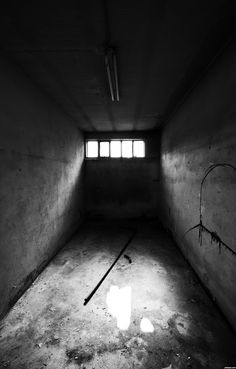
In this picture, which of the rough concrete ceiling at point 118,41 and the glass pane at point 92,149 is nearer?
the rough concrete ceiling at point 118,41

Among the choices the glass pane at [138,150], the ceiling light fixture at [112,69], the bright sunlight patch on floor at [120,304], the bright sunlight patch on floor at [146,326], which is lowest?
the bright sunlight patch on floor at [120,304]

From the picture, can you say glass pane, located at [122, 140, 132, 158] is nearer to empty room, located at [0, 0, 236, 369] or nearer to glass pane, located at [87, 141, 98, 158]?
glass pane, located at [87, 141, 98, 158]

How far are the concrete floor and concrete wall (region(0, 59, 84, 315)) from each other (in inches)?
15.8

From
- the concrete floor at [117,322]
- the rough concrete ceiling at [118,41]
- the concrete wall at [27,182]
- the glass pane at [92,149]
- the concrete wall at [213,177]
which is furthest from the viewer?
the glass pane at [92,149]

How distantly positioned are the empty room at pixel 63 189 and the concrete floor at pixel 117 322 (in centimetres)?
1

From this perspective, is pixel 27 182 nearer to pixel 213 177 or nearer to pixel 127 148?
pixel 213 177

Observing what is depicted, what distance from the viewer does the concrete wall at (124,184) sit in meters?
6.42

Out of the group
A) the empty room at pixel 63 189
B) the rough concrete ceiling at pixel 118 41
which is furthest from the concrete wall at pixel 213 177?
the rough concrete ceiling at pixel 118 41

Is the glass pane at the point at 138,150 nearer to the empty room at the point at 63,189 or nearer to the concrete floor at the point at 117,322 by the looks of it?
the empty room at the point at 63,189

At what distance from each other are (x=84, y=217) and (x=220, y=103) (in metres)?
5.33

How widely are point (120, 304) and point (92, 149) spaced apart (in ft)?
17.0

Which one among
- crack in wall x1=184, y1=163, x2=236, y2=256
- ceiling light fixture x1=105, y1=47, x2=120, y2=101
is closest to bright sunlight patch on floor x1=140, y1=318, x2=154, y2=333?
crack in wall x1=184, y1=163, x2=236, y2=256

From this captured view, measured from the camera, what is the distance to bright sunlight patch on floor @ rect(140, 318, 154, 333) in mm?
1982

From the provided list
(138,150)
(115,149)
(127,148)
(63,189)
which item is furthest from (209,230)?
(115,149)
